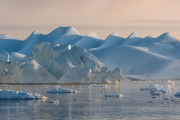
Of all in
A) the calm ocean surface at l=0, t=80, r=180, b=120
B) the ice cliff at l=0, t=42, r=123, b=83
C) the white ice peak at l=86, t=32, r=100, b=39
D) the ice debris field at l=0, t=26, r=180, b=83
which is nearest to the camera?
the calm ocean surface at l=0, t=80, r=180, b=120

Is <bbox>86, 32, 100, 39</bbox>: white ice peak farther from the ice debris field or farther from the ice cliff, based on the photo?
the ice cliff

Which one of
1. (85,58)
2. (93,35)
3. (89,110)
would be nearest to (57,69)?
(85,58)

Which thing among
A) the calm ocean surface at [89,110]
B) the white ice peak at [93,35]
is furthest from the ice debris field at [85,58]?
the calm ocean surface at [89,110]

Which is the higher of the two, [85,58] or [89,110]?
[85,58]

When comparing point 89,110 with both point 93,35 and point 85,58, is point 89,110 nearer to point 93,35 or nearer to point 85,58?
point 85,58

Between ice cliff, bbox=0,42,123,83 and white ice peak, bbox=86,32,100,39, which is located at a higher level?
white ice peak, bbox=86,32,100,39

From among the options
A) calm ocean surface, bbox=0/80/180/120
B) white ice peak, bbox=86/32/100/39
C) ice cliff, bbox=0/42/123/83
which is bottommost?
calm ocean surface, bbox=0/80/180/120

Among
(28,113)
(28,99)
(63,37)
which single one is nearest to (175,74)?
(63,37)

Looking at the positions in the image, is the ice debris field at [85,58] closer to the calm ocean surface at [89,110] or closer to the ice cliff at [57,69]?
the ice cliff at [57,69]

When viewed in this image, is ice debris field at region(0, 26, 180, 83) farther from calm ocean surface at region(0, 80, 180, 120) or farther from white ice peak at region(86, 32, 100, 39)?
calm ocean surface at region(0, 80, 180, 120)

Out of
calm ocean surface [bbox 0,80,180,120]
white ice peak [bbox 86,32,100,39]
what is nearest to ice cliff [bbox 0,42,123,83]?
calm ocean surface [bbox 0,80,180,120]

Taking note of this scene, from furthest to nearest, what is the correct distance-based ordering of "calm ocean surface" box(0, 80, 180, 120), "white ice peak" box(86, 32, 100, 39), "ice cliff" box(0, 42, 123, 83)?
"white ice peak" box(86, 32, 100, 39)
"ice cliff" box(0, 42, 123, 83)
"calm ocean surface" box(0, 80, 180, 120)

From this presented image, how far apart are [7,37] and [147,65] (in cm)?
3036

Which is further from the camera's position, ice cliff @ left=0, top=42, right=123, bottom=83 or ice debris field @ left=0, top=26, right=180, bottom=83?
ice debris field @ left=0, top=26, right=180, bottom=83
